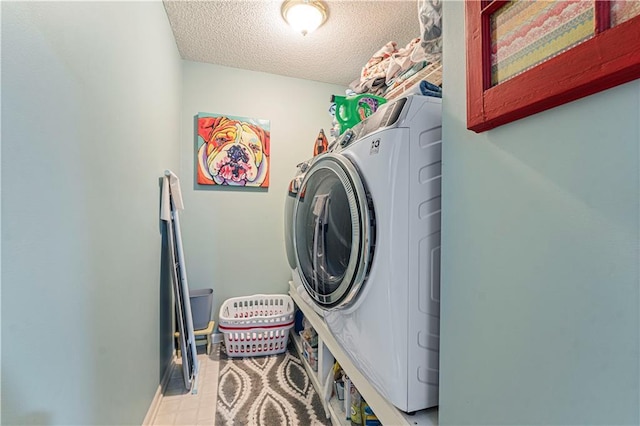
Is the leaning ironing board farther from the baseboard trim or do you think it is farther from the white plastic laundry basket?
the white plastic laundry basket

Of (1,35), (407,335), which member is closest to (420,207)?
(407,335)

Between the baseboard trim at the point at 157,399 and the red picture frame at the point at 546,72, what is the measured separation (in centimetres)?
191

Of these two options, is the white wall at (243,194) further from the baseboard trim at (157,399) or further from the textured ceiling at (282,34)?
the baseboard trim at (157,399)

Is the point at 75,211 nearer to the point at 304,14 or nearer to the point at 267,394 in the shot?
the point at 267,394

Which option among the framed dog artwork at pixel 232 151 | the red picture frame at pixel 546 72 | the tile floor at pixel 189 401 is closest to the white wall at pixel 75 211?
the tile floor at pixel 189 401

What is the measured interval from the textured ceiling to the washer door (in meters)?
1.19

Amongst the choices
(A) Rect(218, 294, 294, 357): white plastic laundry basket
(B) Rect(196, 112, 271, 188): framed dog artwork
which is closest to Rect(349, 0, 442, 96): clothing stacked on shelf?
(B) Rect(196, 112, 271, 188): framed dog artwork

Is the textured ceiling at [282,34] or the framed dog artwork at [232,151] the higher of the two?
the textured ceiling at [282,34]

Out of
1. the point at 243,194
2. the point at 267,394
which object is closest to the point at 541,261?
the point at 267,394

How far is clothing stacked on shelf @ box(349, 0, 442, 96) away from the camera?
1027 mm

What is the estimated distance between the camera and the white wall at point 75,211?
1.88 ft

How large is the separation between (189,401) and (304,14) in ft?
7.82

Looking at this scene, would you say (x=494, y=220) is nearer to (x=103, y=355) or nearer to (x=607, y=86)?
(x=607, y=86)

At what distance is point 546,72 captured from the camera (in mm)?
473
